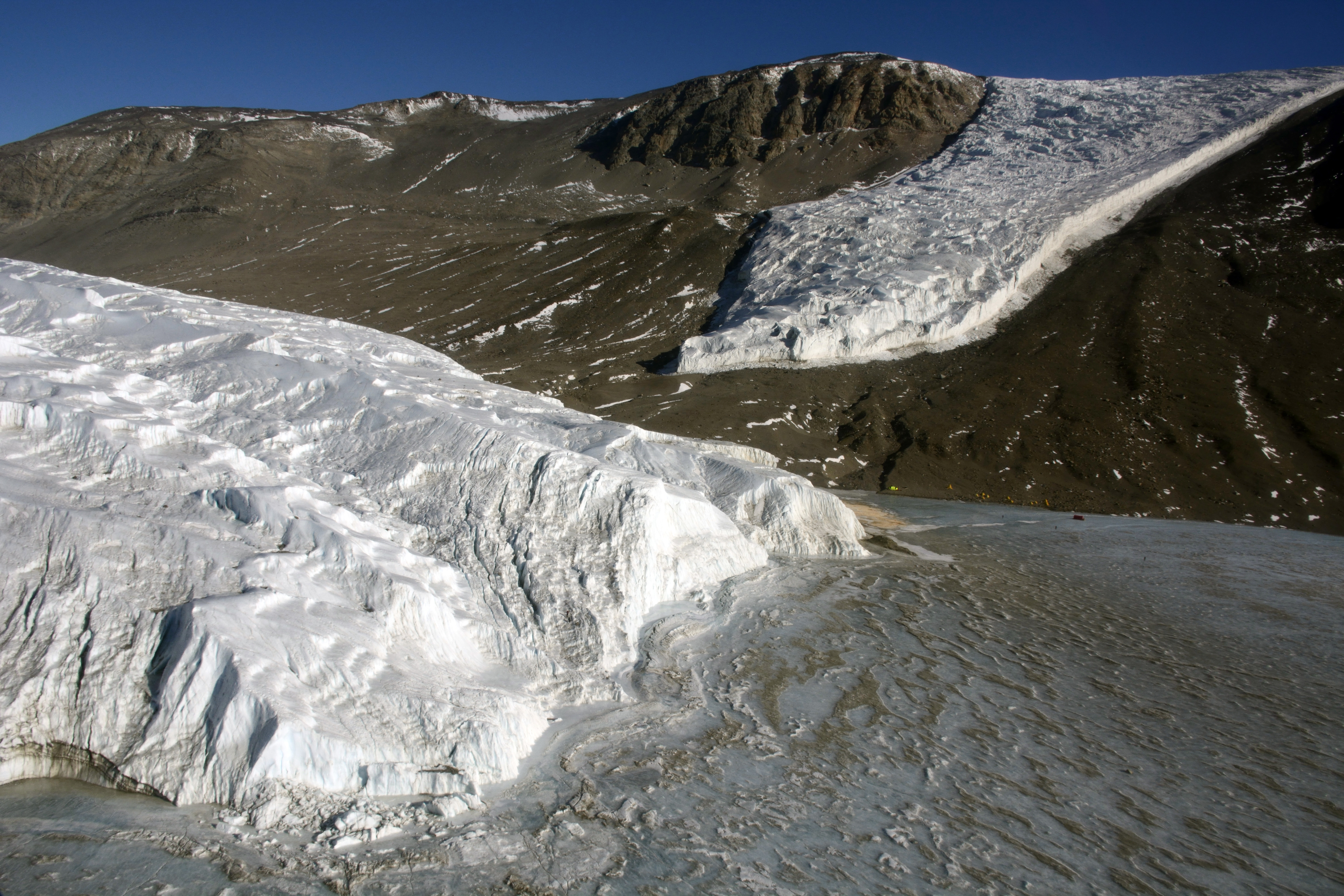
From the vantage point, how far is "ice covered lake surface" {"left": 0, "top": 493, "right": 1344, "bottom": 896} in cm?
396

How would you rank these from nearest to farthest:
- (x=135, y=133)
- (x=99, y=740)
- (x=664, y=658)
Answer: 1. (x=99, y=740)
2. (x=664, y=658)
3. (x=135, y=133)

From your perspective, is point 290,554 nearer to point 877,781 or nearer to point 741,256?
point 877,781

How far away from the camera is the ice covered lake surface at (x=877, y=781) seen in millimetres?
3961

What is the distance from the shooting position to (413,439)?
7367mm

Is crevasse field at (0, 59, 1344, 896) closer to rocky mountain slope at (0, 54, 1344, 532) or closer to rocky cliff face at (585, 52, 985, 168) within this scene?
rocky mountain slope at (0, 54, 1344, 532)

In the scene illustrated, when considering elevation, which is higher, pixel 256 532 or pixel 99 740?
pixel 256 532

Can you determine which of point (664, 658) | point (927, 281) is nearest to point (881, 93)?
point (927, 281)

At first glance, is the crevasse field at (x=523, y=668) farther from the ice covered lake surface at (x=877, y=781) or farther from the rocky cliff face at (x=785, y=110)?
the rocky cliff face at (x=785, y=110)

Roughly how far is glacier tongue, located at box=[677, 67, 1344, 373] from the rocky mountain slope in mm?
1226

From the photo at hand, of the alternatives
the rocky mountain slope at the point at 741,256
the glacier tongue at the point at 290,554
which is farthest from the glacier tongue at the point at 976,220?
the glacier tongue at the point at 290,554

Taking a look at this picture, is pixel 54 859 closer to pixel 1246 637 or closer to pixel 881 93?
pixel 1246 637

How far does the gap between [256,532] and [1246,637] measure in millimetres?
10877

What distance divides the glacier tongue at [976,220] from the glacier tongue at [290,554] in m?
17.8

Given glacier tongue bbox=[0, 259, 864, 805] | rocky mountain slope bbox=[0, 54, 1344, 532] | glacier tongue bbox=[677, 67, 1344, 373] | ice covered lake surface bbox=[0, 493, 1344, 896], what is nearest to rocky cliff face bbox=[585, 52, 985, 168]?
rocky mountain slope bbox=[0, 54, 1344, 532]
